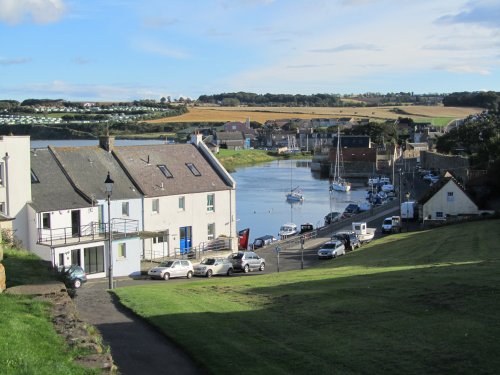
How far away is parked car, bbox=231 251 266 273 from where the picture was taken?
37406 millimetres

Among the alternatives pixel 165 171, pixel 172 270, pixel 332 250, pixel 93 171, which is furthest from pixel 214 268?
pixel 165 171

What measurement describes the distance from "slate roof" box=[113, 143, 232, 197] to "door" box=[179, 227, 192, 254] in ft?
7.86

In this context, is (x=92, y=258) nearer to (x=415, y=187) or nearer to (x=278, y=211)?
(x=278, y=211)

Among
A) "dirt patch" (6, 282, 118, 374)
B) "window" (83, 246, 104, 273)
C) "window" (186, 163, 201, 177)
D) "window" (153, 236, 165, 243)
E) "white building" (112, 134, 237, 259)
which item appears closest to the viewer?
"dirt patch" (6, 282, 118, 374)

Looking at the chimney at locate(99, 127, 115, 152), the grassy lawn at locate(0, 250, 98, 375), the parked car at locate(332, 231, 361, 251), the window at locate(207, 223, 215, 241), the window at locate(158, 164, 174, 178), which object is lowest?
the parked car at locate(332, 231, 361, 251)

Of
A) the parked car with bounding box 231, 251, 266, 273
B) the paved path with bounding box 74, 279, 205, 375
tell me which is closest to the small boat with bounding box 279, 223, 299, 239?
the parked car with bounding box 231, 251, 266, 273

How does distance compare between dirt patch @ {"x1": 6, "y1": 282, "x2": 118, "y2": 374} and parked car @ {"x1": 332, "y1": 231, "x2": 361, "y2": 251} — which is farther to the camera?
parked car @ {"x1": 332, "y1": 231, "x2": 361, "y2": 251}

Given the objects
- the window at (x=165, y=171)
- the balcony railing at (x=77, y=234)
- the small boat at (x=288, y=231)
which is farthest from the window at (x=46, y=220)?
the small boat at (x=288, y=231)

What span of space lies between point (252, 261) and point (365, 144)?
13871 centimetres

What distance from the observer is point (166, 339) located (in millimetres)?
14438

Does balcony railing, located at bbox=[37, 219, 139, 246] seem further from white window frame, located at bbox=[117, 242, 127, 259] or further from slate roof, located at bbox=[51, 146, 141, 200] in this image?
slate roof, located at bbox=[51, 146, 141, 200]

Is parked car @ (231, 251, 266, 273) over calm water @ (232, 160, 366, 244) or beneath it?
over

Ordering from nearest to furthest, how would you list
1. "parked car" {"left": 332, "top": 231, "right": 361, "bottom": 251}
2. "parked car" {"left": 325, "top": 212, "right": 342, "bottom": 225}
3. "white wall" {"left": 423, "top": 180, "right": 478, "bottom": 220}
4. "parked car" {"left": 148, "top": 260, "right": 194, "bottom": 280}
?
"parked car" {"left": 148, "top": 260, "right": 194, "bottom": 280}, "parked car" {"left": 332, "top": 231, "right": 361, "bottom": 251}, "white wall" {"left": 423, "top": 180, "right": 478, "bottom": 220}, "parked car" {"left": 325, "top": 212, "right": 342, "bottom": 225}

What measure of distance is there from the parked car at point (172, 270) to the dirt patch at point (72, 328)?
17.1m
